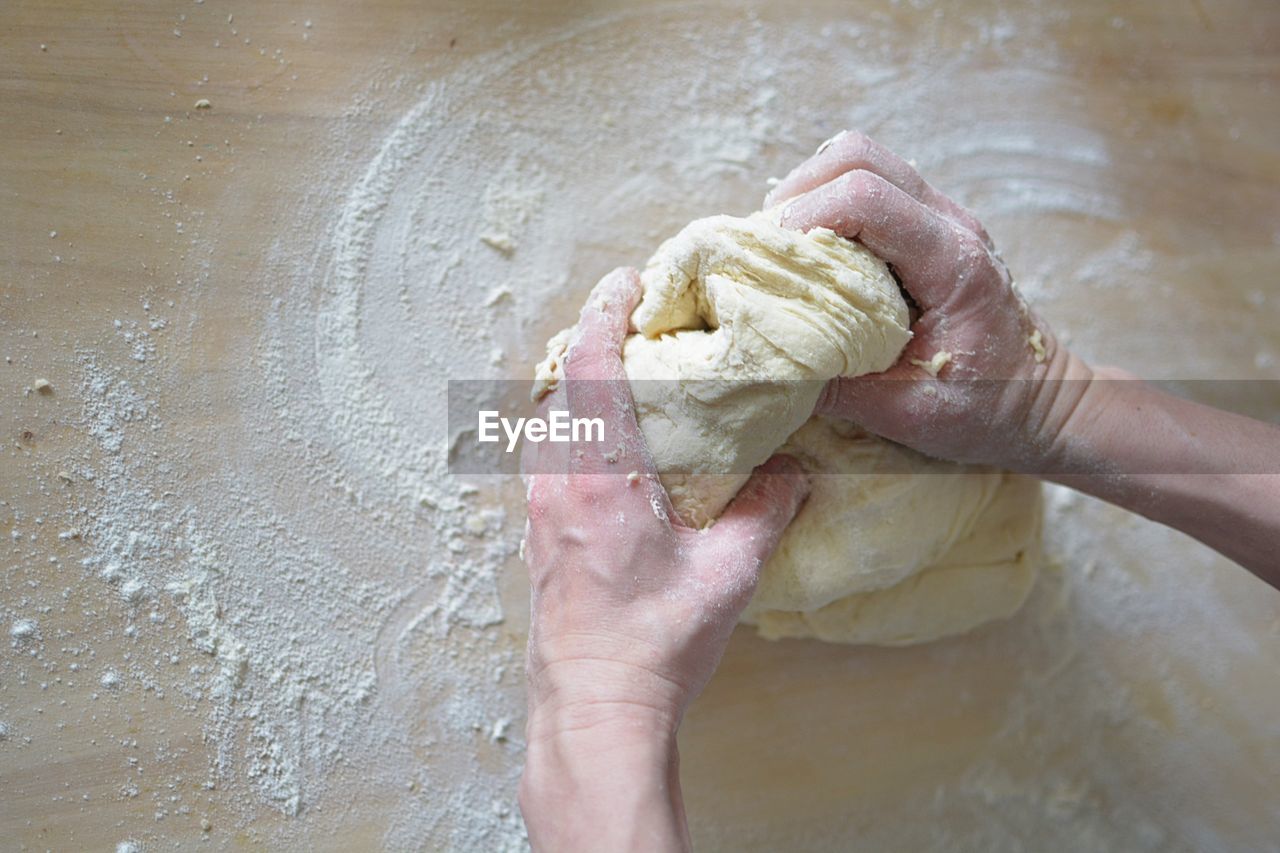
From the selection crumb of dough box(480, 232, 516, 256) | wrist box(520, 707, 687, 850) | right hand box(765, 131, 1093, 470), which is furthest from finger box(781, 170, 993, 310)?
wrist box(520, 707, 687, 850)

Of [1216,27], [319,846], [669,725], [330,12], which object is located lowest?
[319,846]

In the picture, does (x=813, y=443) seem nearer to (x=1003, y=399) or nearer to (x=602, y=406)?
(x=1003, y=399)

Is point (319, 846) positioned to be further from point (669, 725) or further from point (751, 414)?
point (751, 414)

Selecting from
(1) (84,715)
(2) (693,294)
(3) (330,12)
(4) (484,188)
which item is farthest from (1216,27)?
(1) (84,715)

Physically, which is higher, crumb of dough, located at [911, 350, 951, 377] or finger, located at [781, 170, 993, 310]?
finger, located at [781, 170, 993, 310]

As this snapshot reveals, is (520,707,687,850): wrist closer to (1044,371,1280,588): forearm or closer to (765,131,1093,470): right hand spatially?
(765,131,1093,470): right hand

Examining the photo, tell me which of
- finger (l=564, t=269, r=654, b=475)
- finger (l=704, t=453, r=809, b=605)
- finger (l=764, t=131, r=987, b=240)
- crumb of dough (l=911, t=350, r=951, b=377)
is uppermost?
finger (l=764, t=131, r=987, b=240)

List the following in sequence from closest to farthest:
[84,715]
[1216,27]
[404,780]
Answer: [84,715], [404,780], [1216,27]
